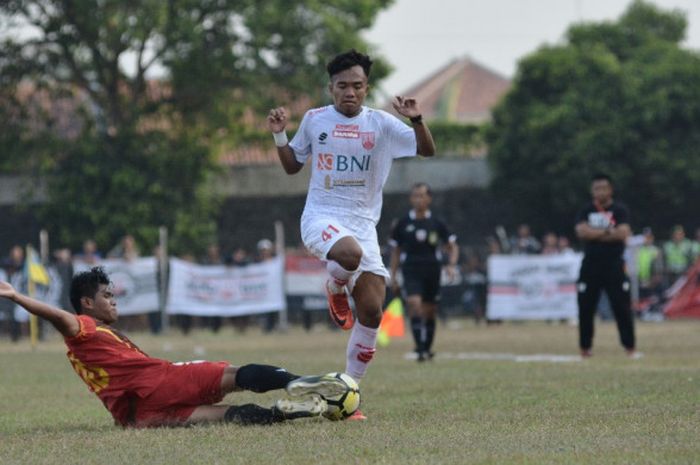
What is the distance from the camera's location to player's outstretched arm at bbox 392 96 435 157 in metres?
9.73

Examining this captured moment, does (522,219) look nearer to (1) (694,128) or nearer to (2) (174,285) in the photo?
(1) (694,128)

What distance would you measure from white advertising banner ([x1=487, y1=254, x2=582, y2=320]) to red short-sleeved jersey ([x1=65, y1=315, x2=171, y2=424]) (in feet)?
65.5

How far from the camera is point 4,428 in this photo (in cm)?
984

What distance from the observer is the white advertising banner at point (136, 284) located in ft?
91.6

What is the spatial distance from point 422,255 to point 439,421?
322 inches

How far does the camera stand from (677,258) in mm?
31875

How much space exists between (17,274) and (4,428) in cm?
1783

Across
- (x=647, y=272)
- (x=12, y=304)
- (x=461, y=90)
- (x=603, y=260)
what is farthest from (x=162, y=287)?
(x=461, y=90)

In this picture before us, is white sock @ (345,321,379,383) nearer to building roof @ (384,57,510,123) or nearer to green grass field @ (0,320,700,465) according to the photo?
green grass field @ (0,320,700,465)

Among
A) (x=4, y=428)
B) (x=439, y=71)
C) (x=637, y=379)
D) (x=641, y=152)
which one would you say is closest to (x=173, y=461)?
(x=4, y=428)

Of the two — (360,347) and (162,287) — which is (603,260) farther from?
(162,287)

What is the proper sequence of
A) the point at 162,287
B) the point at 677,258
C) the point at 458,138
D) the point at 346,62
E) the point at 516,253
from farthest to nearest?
1. the point at 458,138
2. the point at 516,253
3. the point at 677,258
4. the point at 162,287
5. the point at 346,62

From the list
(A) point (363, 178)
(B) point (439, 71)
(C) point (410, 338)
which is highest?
(B) point (439, 71)

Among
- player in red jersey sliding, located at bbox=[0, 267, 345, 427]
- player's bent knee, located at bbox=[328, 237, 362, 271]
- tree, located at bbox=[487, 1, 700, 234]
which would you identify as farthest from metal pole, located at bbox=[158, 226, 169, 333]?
player in red jersey sliding, located at bbox=[0, 267, 345, 427]
